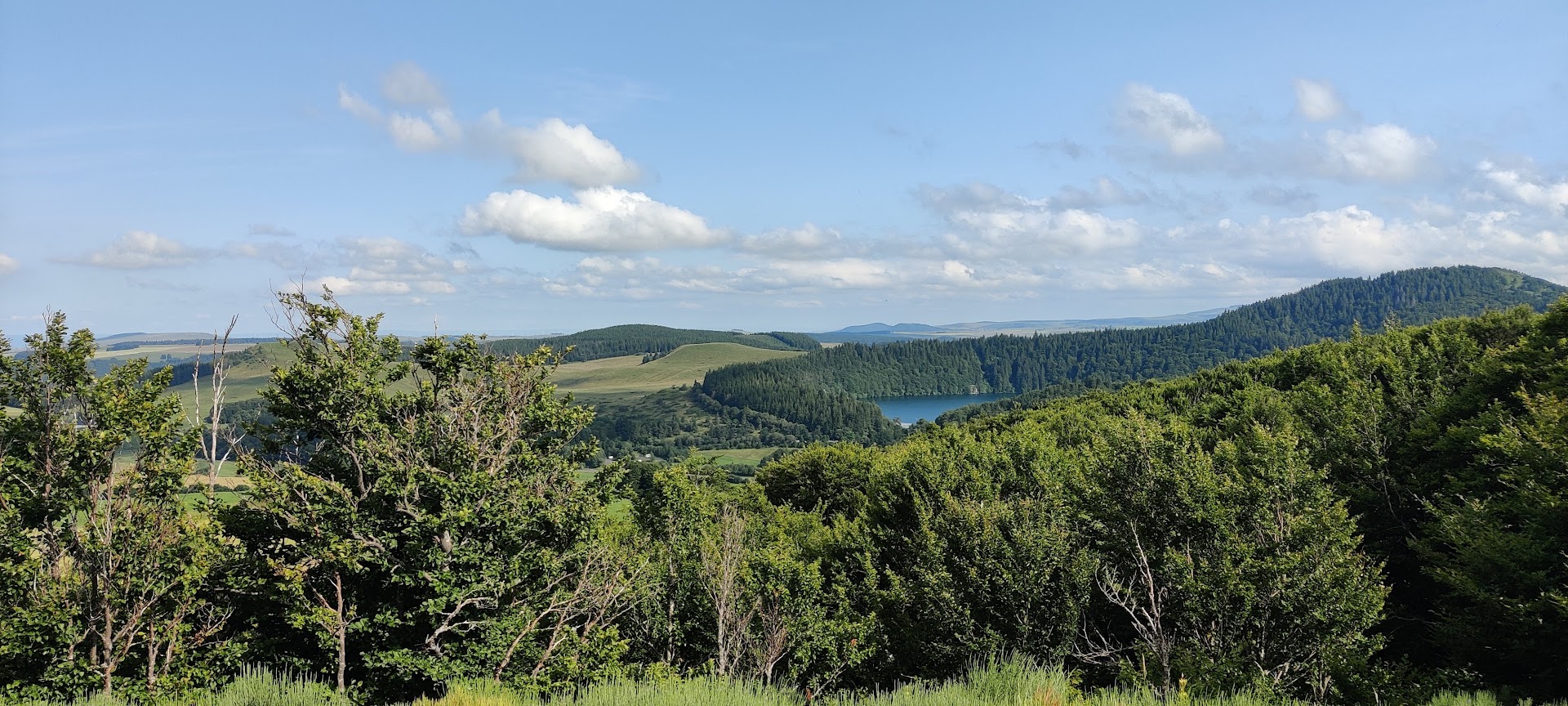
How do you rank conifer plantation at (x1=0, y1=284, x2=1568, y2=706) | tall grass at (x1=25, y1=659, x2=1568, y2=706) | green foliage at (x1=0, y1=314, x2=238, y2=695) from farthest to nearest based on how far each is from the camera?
conifer plantation at (x1=0, y1=284, x2=1568, y2=706), green foliage at (x1=0, y1=314, x2=238, y2=695), tall grass at (x1=25, y1=659, x2=1568, y2=706)

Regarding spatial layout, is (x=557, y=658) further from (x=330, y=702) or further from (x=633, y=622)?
(x=330, y=702)

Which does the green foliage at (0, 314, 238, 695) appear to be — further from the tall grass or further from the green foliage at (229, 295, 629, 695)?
the tall grass

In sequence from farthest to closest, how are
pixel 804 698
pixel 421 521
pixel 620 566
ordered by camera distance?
pixel 620 566 < pixel 421 521 < pixel 804 698

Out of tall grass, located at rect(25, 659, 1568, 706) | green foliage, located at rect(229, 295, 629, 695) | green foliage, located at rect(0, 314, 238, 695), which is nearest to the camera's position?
tall grass, located at rect(25, 659, 1568, 706)

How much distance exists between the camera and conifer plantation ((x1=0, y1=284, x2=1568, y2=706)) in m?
16.2

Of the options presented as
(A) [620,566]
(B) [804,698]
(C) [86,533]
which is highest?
(C) [86,533]

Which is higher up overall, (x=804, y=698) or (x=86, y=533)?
(x=86, y=533)

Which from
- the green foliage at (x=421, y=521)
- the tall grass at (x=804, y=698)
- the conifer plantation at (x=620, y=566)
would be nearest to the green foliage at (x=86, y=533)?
the conifer plantation at (x=620, y=566)

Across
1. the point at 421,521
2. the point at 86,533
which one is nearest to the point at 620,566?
the point at 421,521

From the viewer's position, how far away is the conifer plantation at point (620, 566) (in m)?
16.2

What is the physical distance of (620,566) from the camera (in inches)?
908

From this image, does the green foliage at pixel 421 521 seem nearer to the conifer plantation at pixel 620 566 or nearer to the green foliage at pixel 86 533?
the conifer plantation at pixel 620 566

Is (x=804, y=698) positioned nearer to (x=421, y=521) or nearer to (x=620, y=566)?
Answer: (x=421, y=521)

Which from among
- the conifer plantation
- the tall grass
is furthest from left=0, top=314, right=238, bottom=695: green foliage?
the tall grass
